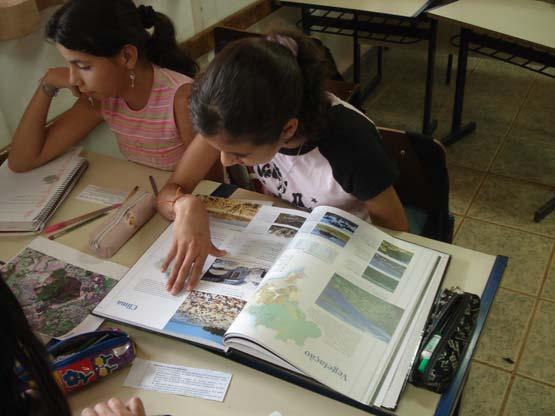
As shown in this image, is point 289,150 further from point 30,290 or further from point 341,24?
point 341,24

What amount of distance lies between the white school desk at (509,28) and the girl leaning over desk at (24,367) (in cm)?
200

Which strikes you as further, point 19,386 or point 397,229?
point 397,229

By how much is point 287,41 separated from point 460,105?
75.5 inches

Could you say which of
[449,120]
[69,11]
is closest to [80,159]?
[69,11]

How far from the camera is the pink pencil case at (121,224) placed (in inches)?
42.6

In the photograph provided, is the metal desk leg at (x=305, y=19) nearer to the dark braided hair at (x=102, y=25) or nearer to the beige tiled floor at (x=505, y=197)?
the beige tiled floor at (x=505, y=197)

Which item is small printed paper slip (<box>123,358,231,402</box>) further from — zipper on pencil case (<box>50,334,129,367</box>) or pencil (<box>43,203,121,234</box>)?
pencil (<box>43,203,121,234</box>)

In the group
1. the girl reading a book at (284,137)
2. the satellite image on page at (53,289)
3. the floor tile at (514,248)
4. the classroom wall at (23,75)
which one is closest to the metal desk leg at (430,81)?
the floor tile at (514,248)

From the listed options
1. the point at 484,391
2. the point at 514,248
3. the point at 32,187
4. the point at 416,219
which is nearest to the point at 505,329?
the point at 484,391

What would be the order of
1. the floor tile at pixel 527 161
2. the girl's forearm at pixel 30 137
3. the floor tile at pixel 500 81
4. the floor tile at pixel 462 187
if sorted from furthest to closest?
1. the floor tile at pixel 500 81
2. the floor tile at pixel 527 161
3. the floor tile at pixel 462 187
4. the girl's forearm at pixel 30 137

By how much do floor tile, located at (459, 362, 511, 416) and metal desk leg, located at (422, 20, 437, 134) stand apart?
1399 mm

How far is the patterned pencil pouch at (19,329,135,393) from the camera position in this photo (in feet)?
2.64

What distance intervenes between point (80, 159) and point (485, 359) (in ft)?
4.45

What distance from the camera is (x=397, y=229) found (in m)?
1.10
